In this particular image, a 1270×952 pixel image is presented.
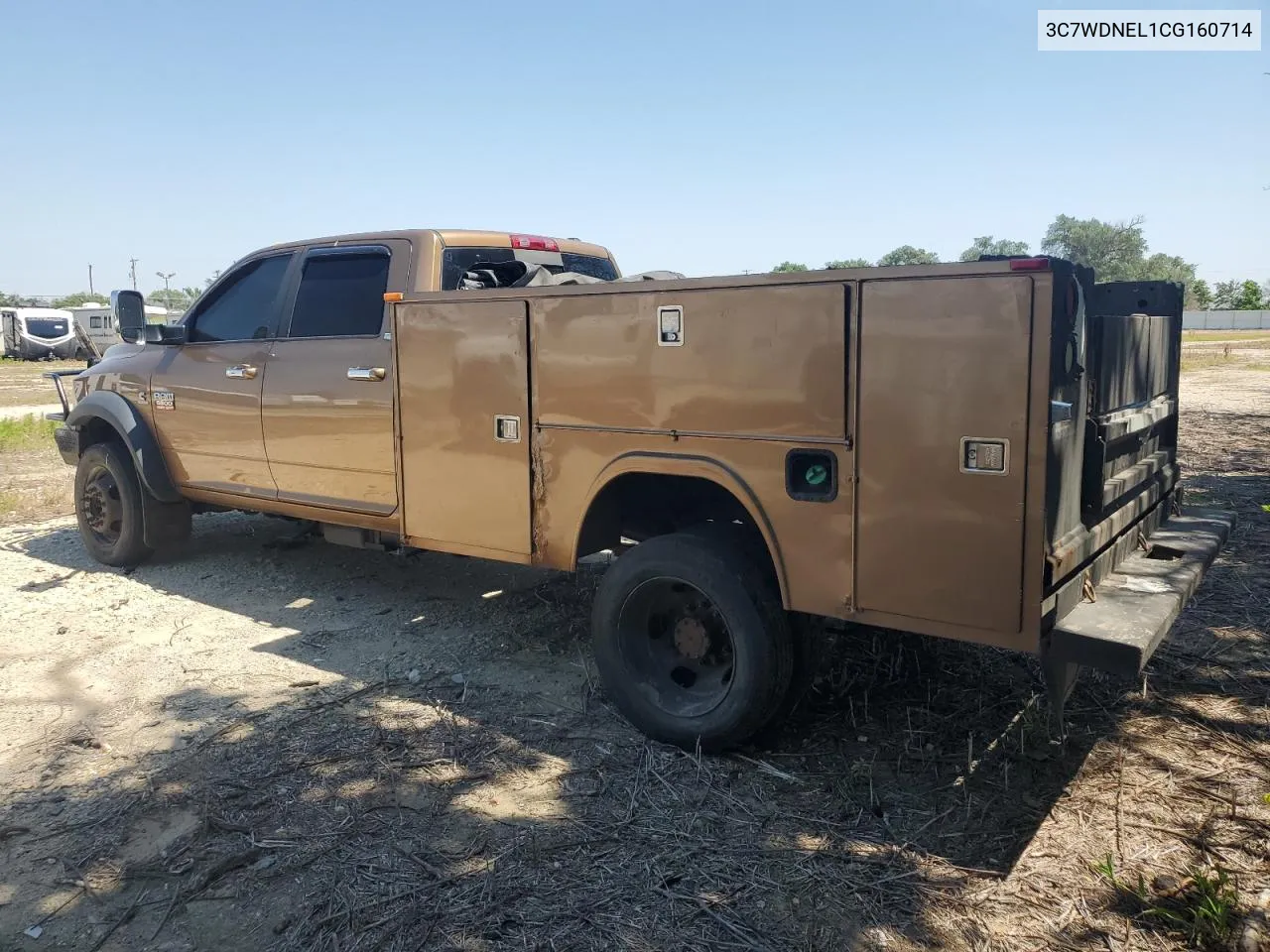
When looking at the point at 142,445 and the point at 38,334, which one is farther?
the point at 38,334

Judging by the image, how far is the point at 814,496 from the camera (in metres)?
3.51

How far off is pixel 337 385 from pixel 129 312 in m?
2.14

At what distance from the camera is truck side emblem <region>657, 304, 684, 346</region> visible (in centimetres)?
378

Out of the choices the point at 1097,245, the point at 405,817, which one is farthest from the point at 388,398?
the point at 1097,245

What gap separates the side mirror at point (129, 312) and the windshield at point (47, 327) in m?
37.4

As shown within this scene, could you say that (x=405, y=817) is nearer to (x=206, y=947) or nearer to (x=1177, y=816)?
(x=206, y=947)

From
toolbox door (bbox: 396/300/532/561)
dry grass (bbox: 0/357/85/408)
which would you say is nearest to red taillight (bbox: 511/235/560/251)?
toolbox door (bbox: 396/300/532/561)

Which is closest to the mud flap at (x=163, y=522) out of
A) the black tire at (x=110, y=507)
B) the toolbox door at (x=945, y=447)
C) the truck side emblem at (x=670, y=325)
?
the black tire at (x=110, y=507)

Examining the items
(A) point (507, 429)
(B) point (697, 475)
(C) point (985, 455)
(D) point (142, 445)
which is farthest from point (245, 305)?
(C) point (985, 455)

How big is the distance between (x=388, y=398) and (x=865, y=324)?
2.65 m

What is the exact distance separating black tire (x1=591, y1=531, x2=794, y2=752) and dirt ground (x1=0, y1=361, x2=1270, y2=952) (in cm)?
16

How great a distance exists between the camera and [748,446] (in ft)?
12.0

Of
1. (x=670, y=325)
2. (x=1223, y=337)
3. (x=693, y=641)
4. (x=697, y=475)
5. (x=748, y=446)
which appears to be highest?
(x=670, y=325)

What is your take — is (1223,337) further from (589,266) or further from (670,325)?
(670,325)
